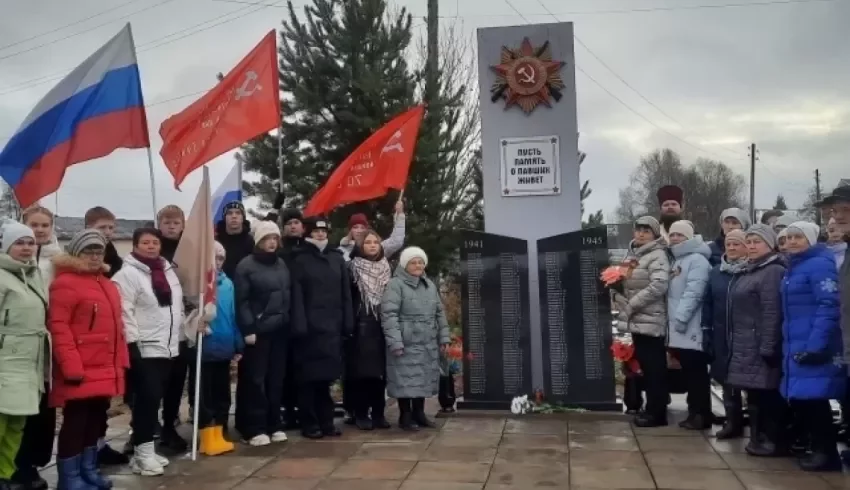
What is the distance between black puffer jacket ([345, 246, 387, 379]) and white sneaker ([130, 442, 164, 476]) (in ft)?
5.98

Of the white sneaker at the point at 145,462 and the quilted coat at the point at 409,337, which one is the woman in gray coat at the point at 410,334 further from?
the white sneaker at the point at 145,462

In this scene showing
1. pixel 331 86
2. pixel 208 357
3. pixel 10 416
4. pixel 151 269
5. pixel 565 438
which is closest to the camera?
pixel 10 416

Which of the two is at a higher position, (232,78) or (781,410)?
(232,78)

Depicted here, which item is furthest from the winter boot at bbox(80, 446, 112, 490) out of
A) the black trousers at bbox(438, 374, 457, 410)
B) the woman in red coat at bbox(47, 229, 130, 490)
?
the black trousers at bbox(438, 374, 457, 410)

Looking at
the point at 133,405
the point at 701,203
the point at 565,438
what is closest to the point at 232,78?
the point at 133,405

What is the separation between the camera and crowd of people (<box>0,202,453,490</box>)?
16.2ft

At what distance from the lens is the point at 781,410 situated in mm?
5887

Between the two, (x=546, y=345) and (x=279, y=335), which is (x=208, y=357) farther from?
(x=546, y=345)

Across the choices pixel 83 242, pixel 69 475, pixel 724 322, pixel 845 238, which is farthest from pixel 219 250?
pixel 845 238

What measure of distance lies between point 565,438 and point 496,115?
319 cm

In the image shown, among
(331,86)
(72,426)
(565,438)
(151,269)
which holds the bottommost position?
(565,438)

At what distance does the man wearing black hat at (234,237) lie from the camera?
6844 mm

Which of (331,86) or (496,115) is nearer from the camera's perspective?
(496,115)

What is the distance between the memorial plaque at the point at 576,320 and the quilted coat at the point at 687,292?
0.79 meters
